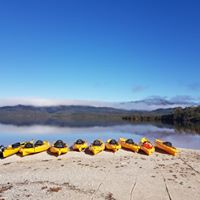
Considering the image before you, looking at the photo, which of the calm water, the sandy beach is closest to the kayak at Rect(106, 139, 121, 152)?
the sandy beach

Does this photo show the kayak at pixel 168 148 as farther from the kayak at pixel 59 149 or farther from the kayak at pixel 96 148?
the kayak at pixel 59 149

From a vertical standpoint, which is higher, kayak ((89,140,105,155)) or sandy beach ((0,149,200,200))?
kayak ((89,140,105,155))

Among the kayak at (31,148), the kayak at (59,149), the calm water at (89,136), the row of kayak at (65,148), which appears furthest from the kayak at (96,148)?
the calm water at (89,136)

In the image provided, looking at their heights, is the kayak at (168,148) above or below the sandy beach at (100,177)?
above

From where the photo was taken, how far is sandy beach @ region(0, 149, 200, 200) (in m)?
15.9

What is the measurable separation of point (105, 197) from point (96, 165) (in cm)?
788

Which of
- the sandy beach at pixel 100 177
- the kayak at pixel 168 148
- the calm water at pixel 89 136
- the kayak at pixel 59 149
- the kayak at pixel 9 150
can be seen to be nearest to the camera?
the sandy beach at pixel 100 177

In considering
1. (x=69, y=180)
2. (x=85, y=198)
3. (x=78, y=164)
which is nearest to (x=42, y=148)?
(x=78, y=164)

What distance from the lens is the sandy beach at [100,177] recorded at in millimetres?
15945

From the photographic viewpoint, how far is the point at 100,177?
19.5 metres

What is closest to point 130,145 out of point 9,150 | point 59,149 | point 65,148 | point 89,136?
point 65,148

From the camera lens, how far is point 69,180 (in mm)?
18766

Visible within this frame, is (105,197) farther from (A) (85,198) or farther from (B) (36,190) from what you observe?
(B) (36,190)

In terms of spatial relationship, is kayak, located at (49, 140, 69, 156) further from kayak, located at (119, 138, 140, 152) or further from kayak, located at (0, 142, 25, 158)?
kayak, located at (119, 138, 140, 152)
